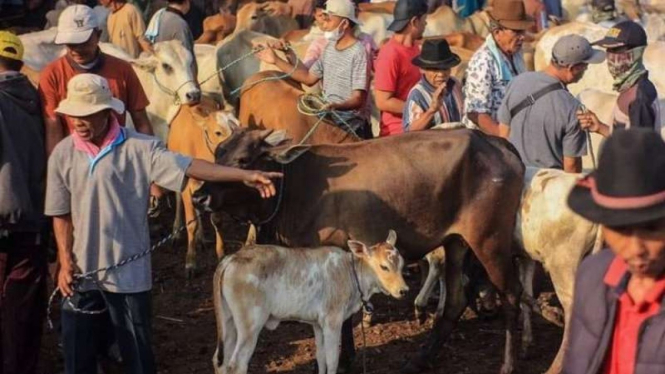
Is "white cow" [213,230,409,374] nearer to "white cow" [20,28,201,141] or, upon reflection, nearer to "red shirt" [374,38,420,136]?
"red shirt" [374,38,420,136]

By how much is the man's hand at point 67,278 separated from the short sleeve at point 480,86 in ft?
11.7

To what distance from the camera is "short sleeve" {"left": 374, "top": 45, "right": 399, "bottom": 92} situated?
33.0 ft

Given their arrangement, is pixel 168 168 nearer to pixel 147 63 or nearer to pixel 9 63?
pixel 9 63

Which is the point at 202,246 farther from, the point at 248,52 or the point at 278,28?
the point at 278,28

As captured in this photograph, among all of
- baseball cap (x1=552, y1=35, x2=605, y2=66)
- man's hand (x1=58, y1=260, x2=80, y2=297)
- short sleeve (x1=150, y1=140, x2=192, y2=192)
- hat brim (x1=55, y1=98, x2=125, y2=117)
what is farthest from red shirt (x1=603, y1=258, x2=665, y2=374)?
baseball cap (x1=552, y1=35, x2=605, y2=66)

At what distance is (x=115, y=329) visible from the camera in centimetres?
711

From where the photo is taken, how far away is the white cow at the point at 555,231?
335 inches

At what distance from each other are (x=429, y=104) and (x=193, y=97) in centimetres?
312

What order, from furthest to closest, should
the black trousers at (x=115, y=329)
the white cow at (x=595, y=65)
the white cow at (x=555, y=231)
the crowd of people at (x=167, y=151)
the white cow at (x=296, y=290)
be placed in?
the white cow at (x=595, y=65)
the white cow at (x=555, y=231)
the white cow at (x=296, y=290)
the black trousers at (x=115, y=329)
the crowd of people at (x=167, y=151)

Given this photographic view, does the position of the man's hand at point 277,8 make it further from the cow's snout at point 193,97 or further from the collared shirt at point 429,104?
the collared shirt at point 429,104

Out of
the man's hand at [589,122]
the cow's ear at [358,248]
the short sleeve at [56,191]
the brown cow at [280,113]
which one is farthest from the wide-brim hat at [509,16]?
the short sleeve at [56,191]

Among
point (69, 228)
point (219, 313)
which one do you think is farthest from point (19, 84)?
point (219, 313)

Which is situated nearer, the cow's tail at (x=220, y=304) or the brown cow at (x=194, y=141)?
the cow's tail at (x=220, y=304)

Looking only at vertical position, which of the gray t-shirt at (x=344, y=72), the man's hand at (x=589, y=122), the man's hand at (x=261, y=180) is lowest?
the gray t-shirt at (x=344, y=72)
